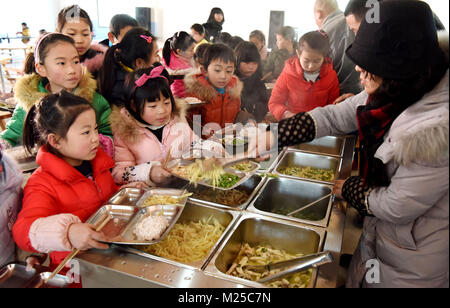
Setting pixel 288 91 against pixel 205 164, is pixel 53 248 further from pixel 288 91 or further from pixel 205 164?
pixel 288 91

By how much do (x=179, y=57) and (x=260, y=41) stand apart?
615mm

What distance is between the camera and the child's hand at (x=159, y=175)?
5.04 ft

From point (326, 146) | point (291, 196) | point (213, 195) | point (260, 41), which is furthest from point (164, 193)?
point (326, 146)

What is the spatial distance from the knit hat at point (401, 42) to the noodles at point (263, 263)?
0.78 metres

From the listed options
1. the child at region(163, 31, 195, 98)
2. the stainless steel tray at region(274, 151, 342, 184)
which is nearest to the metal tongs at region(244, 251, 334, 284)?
the stainless steel tray at region(274, 151, 342, 184)

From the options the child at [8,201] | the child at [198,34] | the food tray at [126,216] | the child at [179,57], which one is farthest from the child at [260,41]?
the child at [8,201]

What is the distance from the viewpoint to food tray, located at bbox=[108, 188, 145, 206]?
4.41 feet

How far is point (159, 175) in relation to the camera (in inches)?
60.6

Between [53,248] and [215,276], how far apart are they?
0.56 meters

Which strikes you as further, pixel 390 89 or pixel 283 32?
pixel 283 32

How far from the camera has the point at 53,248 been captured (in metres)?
1.05

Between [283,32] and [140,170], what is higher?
[283,32]
